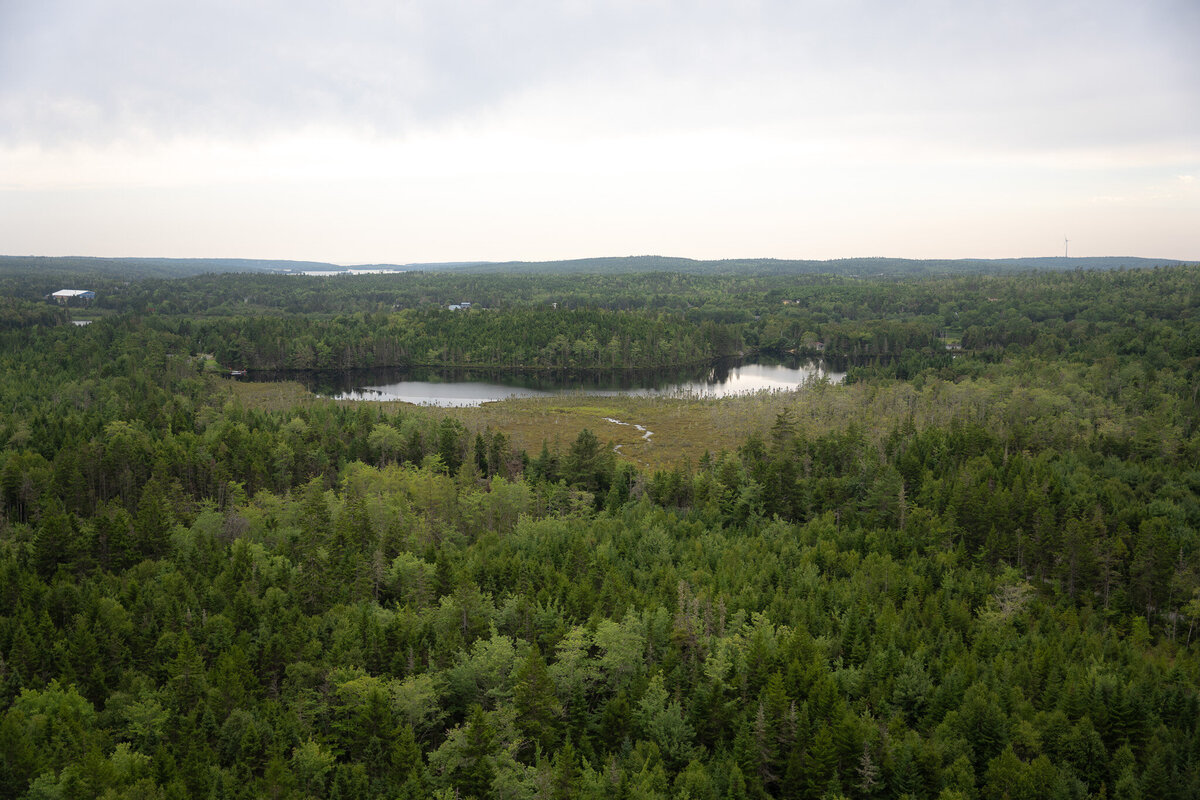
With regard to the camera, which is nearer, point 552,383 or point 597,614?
point 597,614

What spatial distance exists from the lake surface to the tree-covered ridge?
60923 millimetres

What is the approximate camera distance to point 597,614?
4347 cm

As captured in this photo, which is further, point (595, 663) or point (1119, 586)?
point (1119, 586)

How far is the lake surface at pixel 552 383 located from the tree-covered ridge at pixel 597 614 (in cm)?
6092

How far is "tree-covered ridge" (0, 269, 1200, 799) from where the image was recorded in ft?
110

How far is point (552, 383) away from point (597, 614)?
405ft

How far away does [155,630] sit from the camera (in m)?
43.1

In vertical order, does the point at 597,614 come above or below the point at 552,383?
above

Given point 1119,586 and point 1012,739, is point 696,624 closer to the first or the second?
point 1012,739

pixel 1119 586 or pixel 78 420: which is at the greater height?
pixel 78 420

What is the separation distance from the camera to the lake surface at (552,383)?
484 feet

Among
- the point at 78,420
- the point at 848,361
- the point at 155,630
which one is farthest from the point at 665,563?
the point at 848,361

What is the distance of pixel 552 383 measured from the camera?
16538cm

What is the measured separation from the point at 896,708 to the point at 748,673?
726cm
